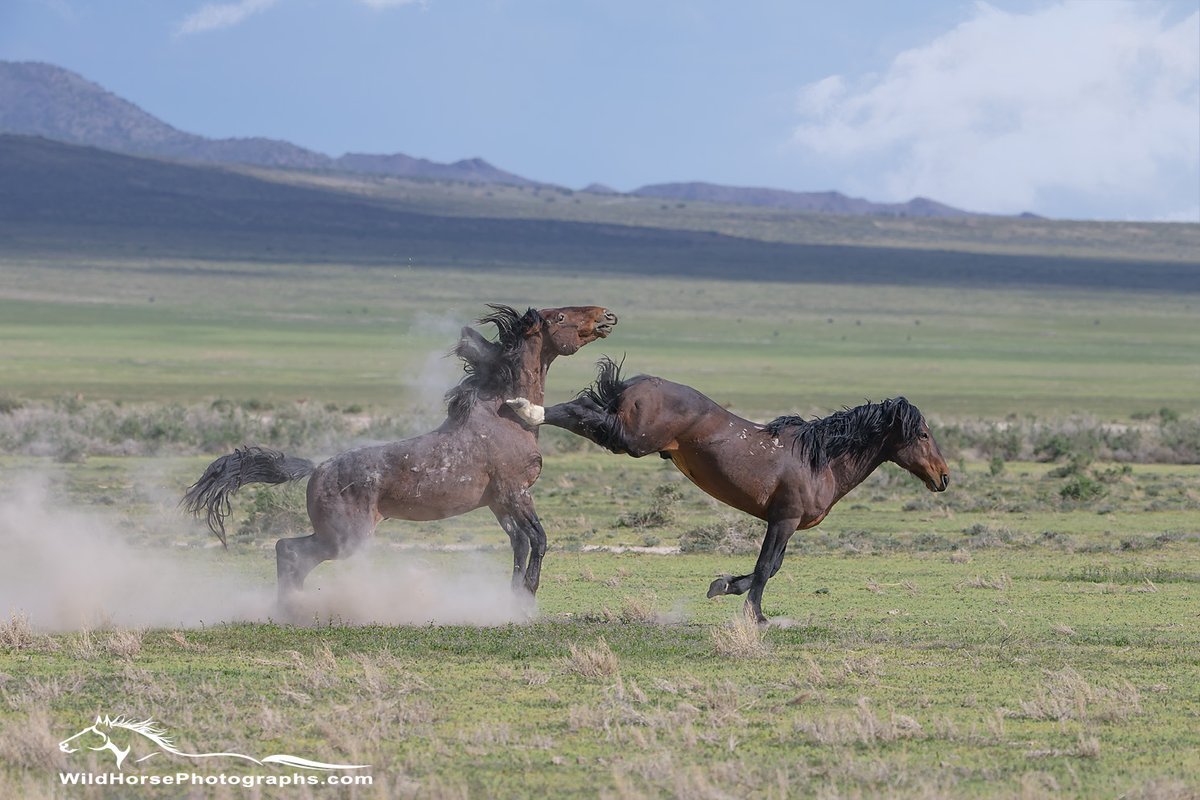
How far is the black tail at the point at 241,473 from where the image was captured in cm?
1373

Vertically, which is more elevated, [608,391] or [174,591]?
[608,391]

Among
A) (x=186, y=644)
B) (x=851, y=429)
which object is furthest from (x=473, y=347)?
(x=186, y=644)

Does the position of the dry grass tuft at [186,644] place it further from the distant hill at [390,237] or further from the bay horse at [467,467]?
the distant hill at [390,237]

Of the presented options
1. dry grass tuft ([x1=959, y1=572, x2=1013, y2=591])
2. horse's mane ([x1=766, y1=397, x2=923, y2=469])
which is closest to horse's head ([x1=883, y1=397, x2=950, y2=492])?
horse's mane ([x1=766, y1=397, x2=923, y2=469])

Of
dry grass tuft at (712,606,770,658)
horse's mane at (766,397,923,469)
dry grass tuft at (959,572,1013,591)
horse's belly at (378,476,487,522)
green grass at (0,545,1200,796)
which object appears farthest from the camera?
dry grass tuft at (959,572,1013,591)

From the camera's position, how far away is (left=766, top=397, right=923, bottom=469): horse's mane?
1326 cm

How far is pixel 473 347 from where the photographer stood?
533 inches

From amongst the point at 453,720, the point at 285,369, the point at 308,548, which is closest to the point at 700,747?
the point at 453,720

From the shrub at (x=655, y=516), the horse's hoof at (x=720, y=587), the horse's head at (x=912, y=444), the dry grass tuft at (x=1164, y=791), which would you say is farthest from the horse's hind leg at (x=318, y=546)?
the shrub at (x=655, y=516)

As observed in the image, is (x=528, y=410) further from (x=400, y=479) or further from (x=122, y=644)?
(x=122, y=644)

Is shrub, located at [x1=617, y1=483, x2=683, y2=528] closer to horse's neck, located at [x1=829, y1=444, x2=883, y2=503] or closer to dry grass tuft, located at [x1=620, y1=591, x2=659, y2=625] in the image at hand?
dry grass tuft, located at [x1=620, y1=591, x2=659, y2=625]

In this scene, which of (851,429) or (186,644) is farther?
(851,429)

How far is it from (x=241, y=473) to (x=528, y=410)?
2488 mm

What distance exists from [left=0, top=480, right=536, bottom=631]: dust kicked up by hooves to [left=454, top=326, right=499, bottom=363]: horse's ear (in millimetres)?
1875
